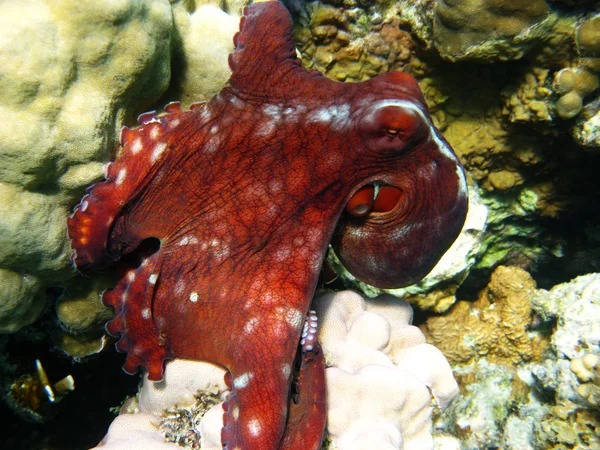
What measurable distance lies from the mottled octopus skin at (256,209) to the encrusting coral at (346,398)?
0.73 ft

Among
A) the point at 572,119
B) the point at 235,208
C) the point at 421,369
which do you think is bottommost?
the point at 421,369

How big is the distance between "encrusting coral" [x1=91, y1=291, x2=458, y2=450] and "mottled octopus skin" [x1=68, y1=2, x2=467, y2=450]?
0.73ft

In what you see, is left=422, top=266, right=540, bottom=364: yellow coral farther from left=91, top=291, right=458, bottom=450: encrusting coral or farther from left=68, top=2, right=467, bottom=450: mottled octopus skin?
left=68, top=2, right=467, bottom=450: mottled octopus skin

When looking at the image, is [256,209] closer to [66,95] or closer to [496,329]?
[66,95]

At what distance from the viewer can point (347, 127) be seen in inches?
83.3

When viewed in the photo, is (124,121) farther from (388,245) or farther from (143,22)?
(388,245)

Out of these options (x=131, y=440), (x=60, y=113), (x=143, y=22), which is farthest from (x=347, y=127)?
(x=131, y=440)

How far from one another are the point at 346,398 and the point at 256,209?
136 cm

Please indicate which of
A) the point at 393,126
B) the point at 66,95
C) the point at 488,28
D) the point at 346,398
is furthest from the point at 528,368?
the point at 66,95

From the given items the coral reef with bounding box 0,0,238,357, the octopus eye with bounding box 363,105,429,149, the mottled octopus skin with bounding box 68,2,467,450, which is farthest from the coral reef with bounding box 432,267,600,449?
the coral reef with bounding box 0,0,238,357

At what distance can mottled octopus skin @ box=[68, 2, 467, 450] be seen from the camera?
7.05 ft

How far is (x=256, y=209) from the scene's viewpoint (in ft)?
7.48

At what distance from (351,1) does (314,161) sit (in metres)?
1.90

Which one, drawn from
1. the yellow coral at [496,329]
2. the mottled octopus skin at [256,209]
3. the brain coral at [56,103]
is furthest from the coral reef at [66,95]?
the yellow coral at [496,329]
